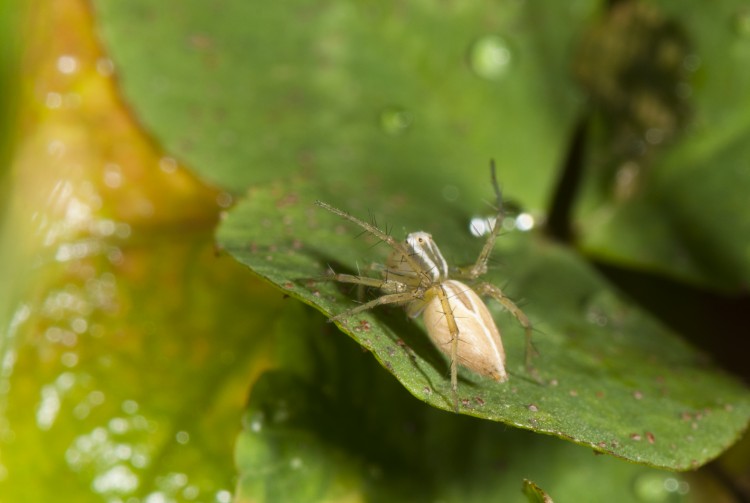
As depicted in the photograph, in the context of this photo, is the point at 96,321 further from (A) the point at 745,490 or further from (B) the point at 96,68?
(A) the point at 745,490

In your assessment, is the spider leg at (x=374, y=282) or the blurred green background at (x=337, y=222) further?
the blurred green background at (x=337, y=222)

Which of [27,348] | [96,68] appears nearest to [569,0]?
[96,68]

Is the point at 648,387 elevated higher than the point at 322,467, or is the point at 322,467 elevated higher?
the point at 648,387

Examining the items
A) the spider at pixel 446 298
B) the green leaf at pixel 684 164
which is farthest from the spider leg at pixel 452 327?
the green leaf at pixel 684 164

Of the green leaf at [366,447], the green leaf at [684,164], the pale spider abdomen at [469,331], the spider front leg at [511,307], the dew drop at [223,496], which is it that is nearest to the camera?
the pale spider abdomen at [469,331]

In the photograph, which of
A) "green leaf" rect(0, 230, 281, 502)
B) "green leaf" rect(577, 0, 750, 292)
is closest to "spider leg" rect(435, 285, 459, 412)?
"green leaf" rect(0, 230, 281, 502)

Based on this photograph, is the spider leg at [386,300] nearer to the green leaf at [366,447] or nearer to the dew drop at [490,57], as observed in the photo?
the green leaf at [366,447]

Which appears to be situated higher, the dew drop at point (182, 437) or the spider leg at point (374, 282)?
the spider leg at point (374, 282)

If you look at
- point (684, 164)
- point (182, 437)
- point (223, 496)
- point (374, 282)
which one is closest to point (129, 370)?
point (182, 437)
